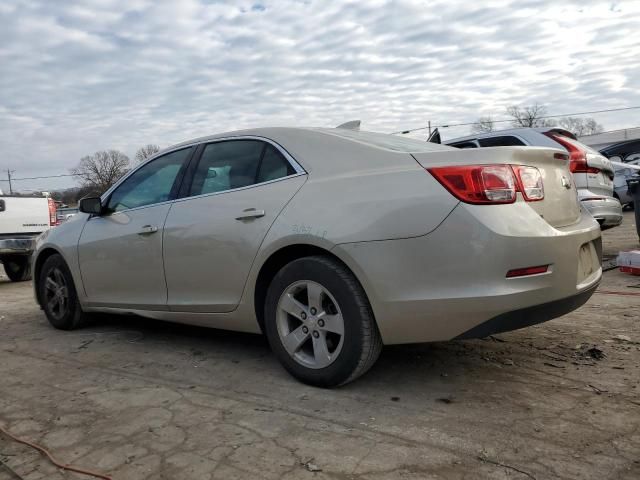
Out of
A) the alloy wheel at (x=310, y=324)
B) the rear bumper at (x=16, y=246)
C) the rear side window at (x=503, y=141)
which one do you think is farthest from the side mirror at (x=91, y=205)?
the rear bumper at (x=16, y=246)

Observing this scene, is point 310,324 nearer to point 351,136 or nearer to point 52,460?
point 351,136

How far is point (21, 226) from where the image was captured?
9.73 metres

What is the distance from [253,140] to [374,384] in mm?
1767

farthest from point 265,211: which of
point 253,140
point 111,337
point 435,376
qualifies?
point 111,337

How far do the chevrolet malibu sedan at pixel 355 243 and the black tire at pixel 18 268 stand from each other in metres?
7.05

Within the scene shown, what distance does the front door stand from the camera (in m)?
4.14

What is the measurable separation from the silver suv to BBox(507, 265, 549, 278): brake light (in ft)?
11.6

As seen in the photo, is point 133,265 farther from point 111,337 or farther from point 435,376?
point 435,376

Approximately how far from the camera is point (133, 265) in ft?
14.1

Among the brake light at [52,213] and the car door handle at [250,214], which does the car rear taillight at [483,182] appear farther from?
the brake light at [52,213]

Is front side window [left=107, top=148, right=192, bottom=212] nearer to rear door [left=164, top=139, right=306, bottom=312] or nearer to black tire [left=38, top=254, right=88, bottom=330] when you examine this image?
rear door [left=164, top=139, right=306, bottom=312]

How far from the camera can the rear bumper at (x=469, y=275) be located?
267 cm

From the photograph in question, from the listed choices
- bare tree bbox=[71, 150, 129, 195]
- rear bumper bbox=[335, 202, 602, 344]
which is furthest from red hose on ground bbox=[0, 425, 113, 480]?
bare tree bbox=[71, 150, 129, 195]

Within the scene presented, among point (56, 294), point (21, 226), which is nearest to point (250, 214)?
point (56, 294)
